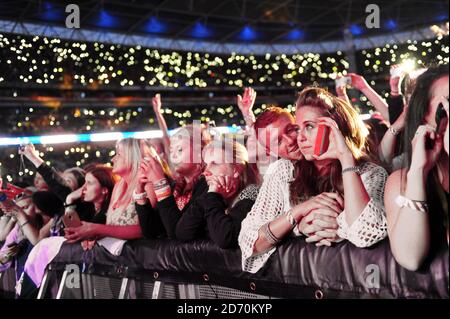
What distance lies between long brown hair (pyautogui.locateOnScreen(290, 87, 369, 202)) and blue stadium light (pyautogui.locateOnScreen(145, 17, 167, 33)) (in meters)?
10.7

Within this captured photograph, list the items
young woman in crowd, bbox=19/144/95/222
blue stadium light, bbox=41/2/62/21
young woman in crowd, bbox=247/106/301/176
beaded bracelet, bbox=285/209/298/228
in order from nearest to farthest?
1. beaded bracelet, bbox=285/209/298/228
2. young woman in crowd, bbox=247/106/301/176
3. young woman in crowd, bbox=19/144/95/222
4. blue stadium light, bbox=41/2/62/21

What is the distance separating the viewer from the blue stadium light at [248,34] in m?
13.1

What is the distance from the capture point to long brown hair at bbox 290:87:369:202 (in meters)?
1.57

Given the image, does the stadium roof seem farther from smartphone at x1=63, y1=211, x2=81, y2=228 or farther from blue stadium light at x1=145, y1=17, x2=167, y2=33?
smartphone at x1=63, y1=211, x2=81, y2=228

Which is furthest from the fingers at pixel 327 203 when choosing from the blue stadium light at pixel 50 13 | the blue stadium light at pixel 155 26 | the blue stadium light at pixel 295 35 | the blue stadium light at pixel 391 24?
the blue stadium light at pixel 295 35

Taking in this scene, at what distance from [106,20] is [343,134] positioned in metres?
10.3

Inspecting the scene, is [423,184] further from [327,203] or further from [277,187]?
[277,187]

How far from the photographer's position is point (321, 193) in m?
1.57

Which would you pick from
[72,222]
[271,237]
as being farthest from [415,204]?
[72,222]

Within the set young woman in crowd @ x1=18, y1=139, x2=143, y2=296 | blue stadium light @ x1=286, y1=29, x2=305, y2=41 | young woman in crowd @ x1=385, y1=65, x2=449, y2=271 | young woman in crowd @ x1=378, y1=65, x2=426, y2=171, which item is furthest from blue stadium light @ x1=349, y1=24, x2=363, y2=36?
young woman in crowd @ x1=385, y1=65, x2=449, y2=271

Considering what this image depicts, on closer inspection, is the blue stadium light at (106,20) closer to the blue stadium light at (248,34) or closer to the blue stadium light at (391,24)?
the blue stadium light at (248,34)
